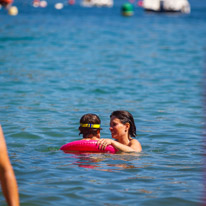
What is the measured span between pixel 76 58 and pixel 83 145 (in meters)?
15.5

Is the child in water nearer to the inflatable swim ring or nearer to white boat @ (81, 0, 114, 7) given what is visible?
the inflatable swim ring

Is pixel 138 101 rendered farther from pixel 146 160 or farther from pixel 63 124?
pixel 146 160

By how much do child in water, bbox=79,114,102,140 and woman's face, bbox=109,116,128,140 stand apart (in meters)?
0.24

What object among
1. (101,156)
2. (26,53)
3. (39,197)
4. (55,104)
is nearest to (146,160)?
(101,156)

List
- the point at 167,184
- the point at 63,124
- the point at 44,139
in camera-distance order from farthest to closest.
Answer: the point at 63,124 < the point at 44,139 < the point at 167,184

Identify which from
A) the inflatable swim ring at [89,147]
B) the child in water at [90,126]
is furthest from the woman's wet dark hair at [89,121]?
the inflatable swim ring at [89,147]

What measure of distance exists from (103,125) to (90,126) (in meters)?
2.59

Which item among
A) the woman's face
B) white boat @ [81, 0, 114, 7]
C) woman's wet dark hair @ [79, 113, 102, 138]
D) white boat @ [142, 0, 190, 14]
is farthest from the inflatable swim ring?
white boat @ [81, 0, 114, 7]

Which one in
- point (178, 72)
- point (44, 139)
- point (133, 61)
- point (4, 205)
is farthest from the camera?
point (133, 61)

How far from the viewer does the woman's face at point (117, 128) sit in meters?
6.68

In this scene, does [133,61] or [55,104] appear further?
[133,61]

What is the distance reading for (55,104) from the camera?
11.2 meters

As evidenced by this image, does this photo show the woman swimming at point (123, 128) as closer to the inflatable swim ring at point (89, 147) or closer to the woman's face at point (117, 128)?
the woman's face at point (117, 128)

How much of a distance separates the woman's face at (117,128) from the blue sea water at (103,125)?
0.35m
